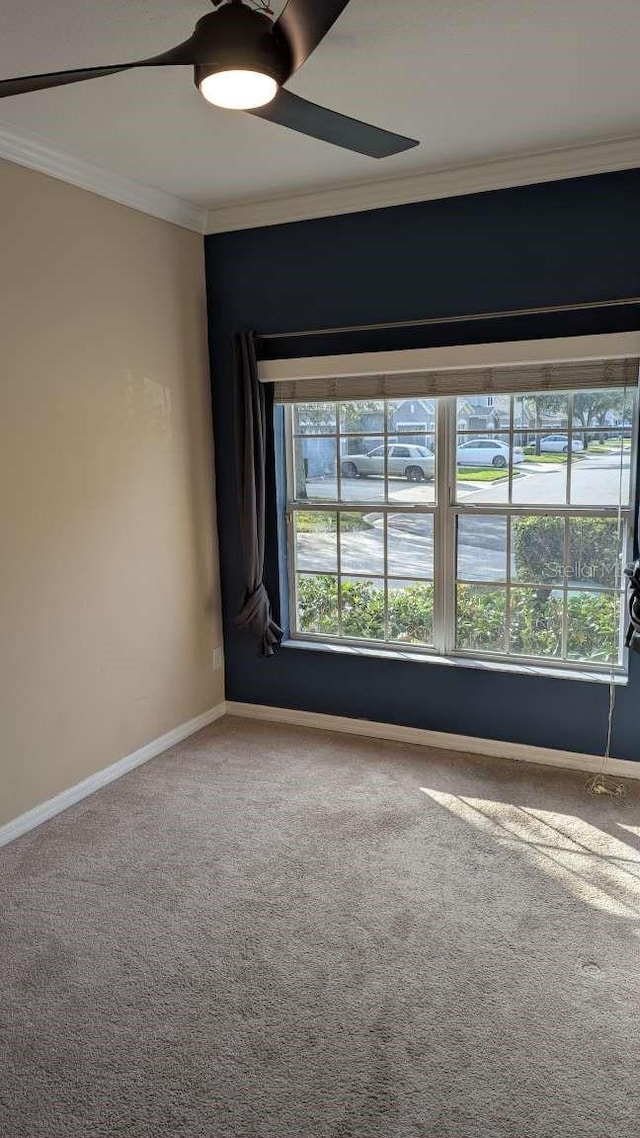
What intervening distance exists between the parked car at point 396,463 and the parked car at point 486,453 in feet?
0.53

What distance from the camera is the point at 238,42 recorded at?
162 cm

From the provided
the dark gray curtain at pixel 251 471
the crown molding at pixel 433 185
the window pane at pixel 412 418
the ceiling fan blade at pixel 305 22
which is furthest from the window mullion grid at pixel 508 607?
the ceiling fan blade at pixel 305 22

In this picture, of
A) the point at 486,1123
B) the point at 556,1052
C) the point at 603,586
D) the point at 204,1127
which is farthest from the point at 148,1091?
the point at 603,586

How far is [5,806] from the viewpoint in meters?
3.05

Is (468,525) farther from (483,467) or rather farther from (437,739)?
(437,739)

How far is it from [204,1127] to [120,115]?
10.0ft

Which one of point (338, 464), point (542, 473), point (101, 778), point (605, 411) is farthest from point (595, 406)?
point (101, 778)

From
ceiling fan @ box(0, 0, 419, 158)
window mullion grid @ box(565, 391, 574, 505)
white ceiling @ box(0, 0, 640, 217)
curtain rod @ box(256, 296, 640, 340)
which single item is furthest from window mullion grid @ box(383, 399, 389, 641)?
ceiling fan @ box(0, 0, 419, 158)

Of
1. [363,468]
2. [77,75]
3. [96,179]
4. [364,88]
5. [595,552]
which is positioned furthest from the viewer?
[363,468]

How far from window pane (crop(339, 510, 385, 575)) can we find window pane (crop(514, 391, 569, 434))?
84cm

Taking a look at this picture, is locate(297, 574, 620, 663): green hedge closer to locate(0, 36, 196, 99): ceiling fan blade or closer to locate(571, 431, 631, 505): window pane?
locate(571, 431, 631, 505): window pane

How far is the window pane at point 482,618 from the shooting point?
3732 mm

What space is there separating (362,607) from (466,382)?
1268 millimetres

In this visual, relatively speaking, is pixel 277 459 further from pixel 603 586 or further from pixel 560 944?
pixel 560 944
